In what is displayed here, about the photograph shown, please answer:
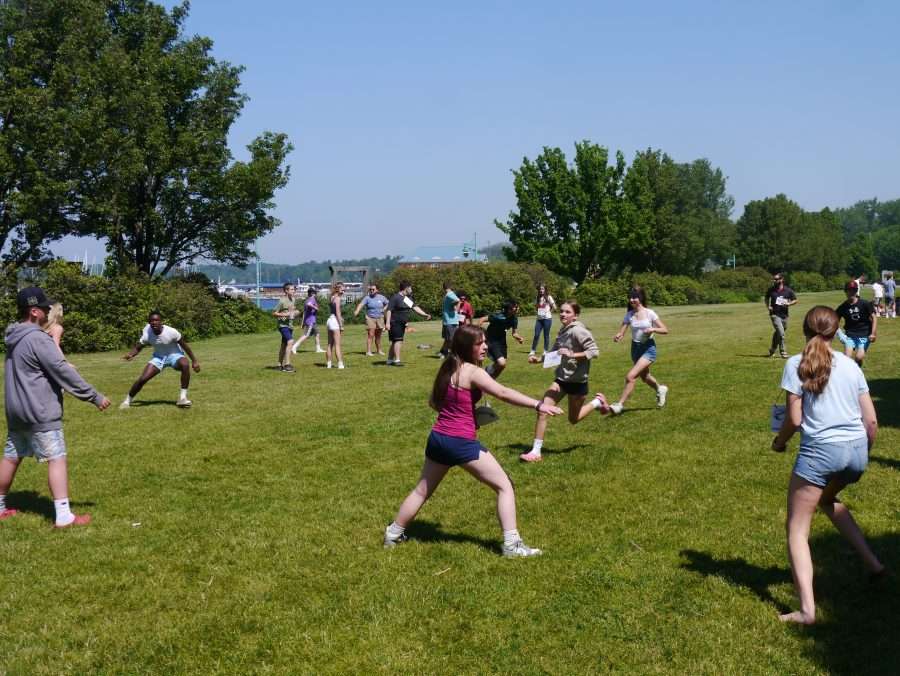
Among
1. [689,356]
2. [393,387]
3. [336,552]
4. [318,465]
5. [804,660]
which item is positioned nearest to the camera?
[804,660]

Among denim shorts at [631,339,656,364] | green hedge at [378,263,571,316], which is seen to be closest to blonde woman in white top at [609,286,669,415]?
denim shorts at [631,339,656,364]

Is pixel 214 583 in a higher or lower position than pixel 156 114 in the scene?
lower

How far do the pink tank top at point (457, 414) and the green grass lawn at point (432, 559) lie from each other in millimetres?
982

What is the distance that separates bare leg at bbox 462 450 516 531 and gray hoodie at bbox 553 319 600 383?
11.0 ft

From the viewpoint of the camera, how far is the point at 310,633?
464 centimetres

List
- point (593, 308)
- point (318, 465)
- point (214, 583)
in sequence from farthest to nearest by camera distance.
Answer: point (593, 308) → point (318, 465) → point (214, 583)

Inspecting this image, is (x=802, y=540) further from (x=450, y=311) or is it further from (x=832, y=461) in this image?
(x=450, y=311)

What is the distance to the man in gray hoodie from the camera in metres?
6.55

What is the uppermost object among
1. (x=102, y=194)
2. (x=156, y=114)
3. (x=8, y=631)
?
(x=156, y=114)

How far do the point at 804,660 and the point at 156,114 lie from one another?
3318 cm

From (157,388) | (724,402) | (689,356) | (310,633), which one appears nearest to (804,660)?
(310,633)

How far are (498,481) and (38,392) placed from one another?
→ 159 inches

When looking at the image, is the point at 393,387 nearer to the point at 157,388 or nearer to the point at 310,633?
the point at 157,388

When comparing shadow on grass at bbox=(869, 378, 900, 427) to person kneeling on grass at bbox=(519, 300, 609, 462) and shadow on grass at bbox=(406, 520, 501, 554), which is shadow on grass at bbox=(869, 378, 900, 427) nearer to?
person kneeling on grass at bbox=(519, 300, 609, 462)
